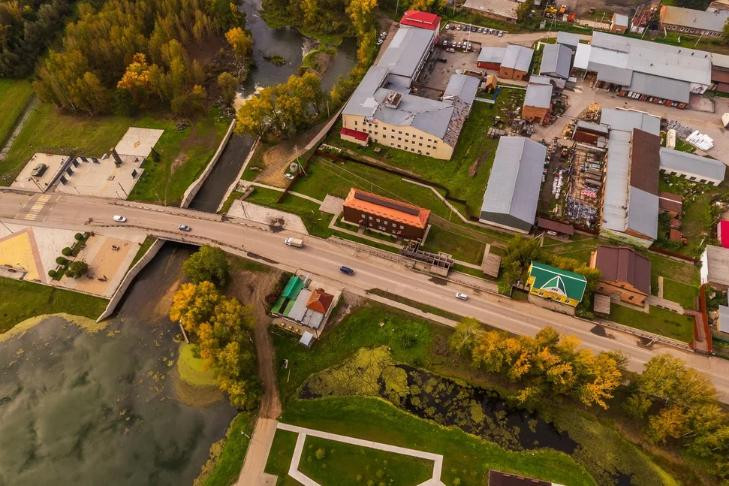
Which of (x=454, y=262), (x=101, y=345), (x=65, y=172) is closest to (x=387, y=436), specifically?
(x=454, y=262)

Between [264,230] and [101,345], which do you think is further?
[264,230]

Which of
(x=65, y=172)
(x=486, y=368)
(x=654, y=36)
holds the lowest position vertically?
(x=486, y=368)

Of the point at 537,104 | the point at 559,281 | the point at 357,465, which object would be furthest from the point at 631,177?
the point at 357,465

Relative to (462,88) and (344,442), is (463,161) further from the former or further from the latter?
(344,442)

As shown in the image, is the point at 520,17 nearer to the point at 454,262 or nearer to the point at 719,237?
the point at 719,237

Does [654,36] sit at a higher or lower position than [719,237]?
higher

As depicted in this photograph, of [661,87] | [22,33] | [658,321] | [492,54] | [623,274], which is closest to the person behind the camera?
[658,321]

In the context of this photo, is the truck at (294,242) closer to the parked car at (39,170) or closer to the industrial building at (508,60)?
the parked car at (39,170)
